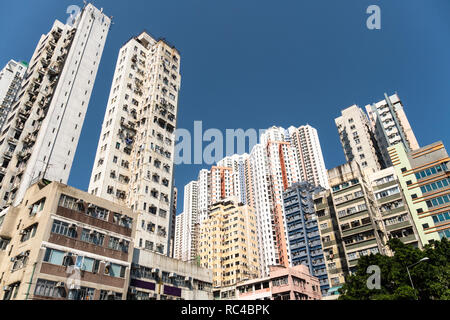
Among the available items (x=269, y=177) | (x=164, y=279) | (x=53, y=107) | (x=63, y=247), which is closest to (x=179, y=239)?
(x=269, y=177)

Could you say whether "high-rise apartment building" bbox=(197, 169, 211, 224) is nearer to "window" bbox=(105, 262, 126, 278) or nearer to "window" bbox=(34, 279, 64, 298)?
"window" bbox=(105, 262, 126, 278)

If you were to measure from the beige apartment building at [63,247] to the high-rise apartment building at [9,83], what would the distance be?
65325 millimetres

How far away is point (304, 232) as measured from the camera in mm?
91125

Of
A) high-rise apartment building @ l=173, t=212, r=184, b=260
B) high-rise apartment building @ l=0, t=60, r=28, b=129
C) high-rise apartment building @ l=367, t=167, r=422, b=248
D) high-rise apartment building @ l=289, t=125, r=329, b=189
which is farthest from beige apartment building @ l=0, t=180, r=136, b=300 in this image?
high-rise apartment building @ l=289, t=125, r=329, b=189

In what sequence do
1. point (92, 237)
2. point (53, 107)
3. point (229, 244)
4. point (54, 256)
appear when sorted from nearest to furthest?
point (54, 256) < point (92, 237) < point (53, 107) < point (229, 244)

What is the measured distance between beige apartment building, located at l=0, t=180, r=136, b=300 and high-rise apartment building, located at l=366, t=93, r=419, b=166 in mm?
82442

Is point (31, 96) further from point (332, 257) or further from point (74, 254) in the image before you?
point (332, 257)

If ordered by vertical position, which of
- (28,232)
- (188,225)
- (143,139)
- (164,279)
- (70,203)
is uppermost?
(188,225)

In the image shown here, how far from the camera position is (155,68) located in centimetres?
6575

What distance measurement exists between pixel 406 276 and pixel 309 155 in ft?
425

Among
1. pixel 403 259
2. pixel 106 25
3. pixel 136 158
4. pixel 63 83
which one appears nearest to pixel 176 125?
pixel 136 158

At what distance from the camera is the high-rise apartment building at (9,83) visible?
294 feet

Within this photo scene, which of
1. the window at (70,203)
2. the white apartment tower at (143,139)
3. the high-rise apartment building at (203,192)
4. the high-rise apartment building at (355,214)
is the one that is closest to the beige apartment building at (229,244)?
the high-rise apartment building at (203,192)

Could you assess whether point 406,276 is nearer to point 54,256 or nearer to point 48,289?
point 48,289
